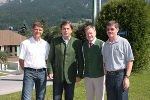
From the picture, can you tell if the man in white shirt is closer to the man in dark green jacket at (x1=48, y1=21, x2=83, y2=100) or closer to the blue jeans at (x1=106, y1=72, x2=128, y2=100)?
the man in dark green jacket at (x1=48, y1=21, x2=83, y2=100)

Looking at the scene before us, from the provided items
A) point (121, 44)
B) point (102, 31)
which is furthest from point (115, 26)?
point (102, 31)

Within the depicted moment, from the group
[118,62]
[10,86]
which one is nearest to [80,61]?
[118,62]

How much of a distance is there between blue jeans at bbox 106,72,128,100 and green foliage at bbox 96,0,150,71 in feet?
31.8

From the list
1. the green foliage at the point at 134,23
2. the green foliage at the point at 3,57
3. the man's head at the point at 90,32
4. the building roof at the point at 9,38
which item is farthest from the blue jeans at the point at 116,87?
the building roof at the point at 9,38

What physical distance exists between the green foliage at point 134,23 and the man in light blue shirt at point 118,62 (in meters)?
9.66

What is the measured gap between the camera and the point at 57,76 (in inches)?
202

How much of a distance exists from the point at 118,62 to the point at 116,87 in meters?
0.44

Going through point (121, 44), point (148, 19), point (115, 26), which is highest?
point (148, 19)

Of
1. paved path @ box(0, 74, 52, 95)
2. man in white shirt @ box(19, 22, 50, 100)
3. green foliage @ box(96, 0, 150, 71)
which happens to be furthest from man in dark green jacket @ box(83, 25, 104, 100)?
green foliage @ box(96, 0, 150, 71)

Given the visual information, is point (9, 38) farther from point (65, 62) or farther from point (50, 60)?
point (65, 62)

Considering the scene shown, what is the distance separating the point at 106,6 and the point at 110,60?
35.1ft

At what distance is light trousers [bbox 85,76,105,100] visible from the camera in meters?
5.20

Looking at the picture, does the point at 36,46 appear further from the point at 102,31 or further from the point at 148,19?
the point at 148,19

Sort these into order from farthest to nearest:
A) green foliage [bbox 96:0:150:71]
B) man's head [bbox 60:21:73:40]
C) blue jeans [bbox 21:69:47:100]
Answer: green foliage [bbox 96:0:150:71] → blue jeans [bbox 21:69:47:100] → man's head [bbox 60:21:73:40]
